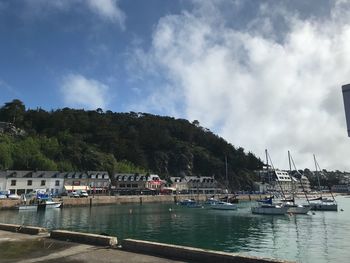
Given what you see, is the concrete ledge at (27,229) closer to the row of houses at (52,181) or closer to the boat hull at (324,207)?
the boat hull at (324,207)

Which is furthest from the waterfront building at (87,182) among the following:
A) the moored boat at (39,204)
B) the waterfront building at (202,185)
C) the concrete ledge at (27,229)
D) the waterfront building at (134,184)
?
the concrete ledge at (27,229)

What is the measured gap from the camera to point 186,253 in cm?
1085

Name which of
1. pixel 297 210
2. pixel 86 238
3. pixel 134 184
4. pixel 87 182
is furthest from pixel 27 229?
pixel 134 184

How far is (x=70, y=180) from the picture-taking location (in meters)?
104

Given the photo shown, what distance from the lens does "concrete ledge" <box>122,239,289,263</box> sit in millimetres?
10219

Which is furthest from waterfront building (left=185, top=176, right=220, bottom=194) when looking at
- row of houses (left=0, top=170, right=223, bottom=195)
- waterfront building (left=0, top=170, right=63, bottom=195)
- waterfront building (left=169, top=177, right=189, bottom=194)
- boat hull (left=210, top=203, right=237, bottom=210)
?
boat hull (left=210, top=203, right=237, bottom=210)

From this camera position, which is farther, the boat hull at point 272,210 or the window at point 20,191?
the window at point 20,191

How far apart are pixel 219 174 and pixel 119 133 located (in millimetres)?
58951

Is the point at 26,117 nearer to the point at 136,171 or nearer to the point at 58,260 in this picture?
the point at 136,171

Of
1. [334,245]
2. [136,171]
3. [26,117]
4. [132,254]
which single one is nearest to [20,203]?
[334,245]

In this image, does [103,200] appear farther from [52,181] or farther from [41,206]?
[41,206]

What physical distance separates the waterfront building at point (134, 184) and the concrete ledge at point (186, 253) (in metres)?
110

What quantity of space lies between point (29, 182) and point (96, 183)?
960 inches

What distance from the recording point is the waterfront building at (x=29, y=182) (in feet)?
291
